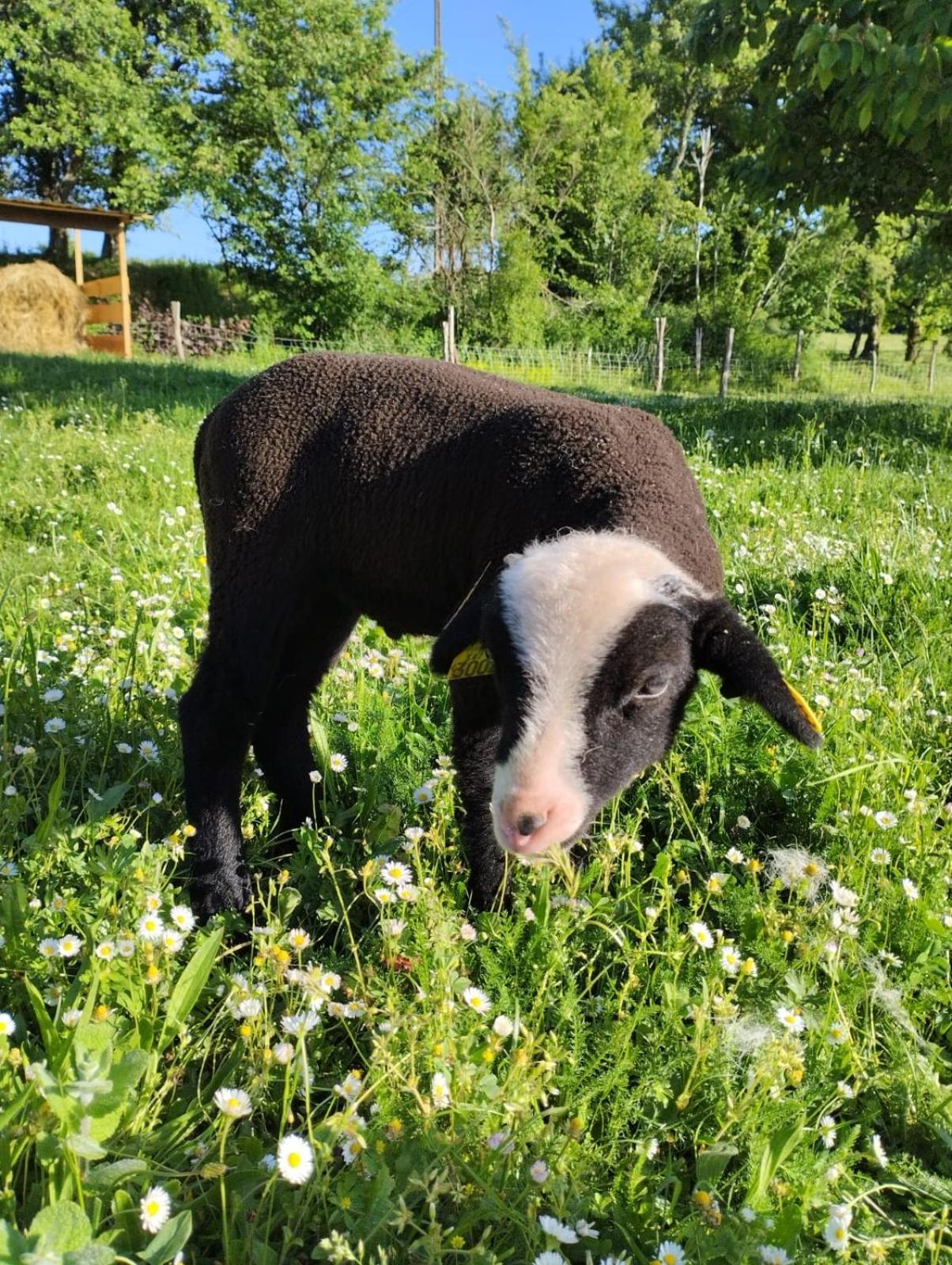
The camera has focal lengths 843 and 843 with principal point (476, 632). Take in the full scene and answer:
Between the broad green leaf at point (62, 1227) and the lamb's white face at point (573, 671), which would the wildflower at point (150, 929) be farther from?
the lamb's white face at point (573, 671)

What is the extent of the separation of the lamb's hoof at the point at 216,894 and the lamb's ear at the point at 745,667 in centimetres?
154

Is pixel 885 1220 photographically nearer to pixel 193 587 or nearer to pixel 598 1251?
pixel 598 1251

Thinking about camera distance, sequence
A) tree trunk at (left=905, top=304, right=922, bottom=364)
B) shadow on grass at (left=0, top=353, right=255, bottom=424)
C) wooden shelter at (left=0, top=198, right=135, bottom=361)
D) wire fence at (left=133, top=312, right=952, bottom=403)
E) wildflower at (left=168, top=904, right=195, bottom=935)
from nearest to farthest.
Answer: wildflower at (left=168, top=904, right=195, bottom=935) < shadow on grass at (left=0, top=353, right=255, bottom=424) < wooden shelter at (left=0, top=198, right=135, bottom=361) < wire fence at (left=133, top=312, right=952, bottom=403) < tree trunk at (left=905, top=304, right=922, bottom=364)

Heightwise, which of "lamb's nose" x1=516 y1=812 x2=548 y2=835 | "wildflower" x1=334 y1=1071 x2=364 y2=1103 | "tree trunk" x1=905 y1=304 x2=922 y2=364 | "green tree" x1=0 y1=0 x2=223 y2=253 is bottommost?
"wildflower" x1=334 y1=1071 x2=364 y2=1103

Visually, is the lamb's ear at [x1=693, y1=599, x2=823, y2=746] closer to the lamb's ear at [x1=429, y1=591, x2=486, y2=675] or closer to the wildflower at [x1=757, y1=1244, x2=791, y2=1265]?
the lamb's ear at [x1=429, y1=591, x2=486, y2=675]

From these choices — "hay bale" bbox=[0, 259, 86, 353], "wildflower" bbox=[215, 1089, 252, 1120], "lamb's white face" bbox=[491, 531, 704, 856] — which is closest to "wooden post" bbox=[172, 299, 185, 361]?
"hay bale" bbox=[0, 259, 86, 353]

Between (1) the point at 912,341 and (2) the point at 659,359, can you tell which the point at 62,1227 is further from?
(1) the point at 912,341

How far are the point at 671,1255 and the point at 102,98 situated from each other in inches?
1358

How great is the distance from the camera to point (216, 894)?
8.38 ft

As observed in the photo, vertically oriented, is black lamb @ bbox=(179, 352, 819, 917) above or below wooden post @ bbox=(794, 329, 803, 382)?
below

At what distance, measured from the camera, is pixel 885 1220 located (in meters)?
1.74

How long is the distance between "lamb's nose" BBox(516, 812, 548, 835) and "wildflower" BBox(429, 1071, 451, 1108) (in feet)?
1.72

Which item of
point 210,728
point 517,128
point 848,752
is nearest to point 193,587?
point 210,728

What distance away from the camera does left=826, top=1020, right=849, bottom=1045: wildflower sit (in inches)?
75.6
